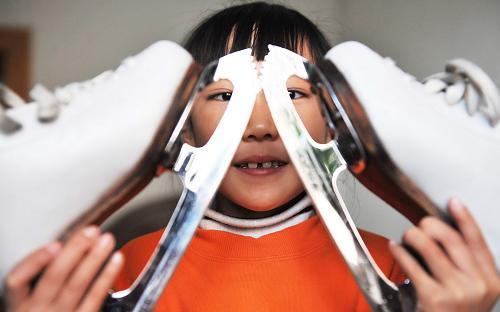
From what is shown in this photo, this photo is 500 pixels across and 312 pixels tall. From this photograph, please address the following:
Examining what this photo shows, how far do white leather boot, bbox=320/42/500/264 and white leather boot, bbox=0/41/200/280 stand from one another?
126 millimetres

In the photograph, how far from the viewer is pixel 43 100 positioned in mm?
319

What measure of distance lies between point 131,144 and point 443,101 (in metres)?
0.23

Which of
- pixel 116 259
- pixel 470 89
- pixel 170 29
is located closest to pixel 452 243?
pixel 470 89

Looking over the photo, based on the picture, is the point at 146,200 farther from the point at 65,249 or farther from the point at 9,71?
the point at 65,249

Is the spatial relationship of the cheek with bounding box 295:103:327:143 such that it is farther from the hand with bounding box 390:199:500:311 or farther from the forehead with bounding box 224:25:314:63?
the hand with bounding box 390:199:500:311

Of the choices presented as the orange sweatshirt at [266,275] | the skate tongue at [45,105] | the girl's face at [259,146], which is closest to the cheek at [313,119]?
the girl's face at [259,146]

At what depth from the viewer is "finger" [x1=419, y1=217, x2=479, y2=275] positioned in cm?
30

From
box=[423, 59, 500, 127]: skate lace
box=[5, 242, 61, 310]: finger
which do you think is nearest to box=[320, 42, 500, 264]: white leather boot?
box=[423, 59, 500, 127]: skate lace

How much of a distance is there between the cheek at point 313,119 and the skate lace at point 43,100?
0.17 m

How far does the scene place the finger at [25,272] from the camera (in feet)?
0.95

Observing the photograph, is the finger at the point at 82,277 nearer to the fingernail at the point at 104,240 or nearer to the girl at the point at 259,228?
the fingernail at the point at 104,240

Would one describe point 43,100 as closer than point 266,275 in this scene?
Yes

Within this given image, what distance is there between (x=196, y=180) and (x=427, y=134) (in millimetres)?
166

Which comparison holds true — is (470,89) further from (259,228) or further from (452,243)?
(259,228)
